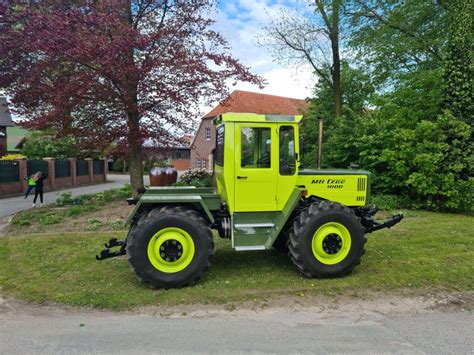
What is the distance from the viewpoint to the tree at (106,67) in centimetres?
895

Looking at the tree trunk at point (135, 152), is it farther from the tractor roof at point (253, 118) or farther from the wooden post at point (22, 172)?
the wooden post at point (22, 172)

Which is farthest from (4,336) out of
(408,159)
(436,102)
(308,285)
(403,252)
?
(436,102)

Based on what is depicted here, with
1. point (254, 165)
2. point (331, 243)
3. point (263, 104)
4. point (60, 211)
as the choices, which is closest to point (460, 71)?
point (331, 243)

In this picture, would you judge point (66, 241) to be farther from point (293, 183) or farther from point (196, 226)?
point (293, 183)

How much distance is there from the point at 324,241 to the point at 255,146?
168 centimetres

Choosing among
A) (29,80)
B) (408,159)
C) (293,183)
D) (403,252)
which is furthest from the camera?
(408,159)

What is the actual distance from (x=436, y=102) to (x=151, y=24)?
33.0 ft

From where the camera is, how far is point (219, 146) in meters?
5.38

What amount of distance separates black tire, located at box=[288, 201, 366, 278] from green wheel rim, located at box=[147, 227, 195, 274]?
59.2 inches

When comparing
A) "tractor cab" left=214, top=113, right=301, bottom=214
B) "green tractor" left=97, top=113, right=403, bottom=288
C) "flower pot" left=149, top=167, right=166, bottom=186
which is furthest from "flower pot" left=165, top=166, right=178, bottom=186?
"tractor cab" left=214, top=113, right=301, bottom=214

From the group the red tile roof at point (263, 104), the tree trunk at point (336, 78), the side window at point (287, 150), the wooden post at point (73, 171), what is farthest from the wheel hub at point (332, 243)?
the red tile roof at point (263, 104)

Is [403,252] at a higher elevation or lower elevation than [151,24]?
lower

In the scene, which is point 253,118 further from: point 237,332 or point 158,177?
point 158,177

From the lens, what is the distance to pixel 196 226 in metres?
4.69
